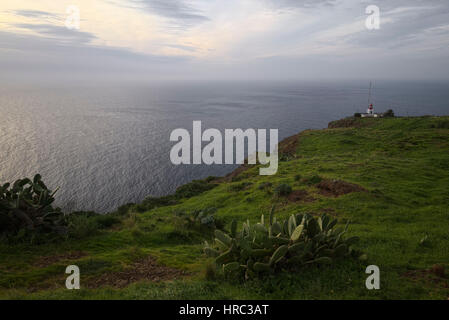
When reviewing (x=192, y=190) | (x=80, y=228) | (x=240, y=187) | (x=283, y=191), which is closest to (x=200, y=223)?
(x=80, y=228)

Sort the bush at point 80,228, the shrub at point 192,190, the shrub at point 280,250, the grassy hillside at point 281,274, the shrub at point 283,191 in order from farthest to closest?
the shrub at point 192,190
the shrub at point 283,191
the bush at point 80,228
the shrub at point 280,250
the grassy hillside at point 281,274

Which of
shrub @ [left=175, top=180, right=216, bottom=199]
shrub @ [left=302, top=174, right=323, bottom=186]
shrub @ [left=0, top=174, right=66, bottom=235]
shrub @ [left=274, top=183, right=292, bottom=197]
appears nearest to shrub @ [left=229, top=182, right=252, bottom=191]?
shrub @ [left=302, top=174, right=323, bottom=186]

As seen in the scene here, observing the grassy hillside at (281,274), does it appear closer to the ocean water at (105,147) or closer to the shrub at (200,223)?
the shrub at (200,223)

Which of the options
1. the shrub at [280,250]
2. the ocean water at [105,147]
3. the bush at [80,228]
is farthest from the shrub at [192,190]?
the shrub at [280,250]

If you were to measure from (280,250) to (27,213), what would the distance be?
335 inches

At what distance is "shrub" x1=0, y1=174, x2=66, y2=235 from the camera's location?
28.8ft

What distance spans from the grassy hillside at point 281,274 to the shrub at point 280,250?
0.96 feet

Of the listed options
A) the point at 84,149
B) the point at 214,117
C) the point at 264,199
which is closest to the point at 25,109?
the point at 84,149

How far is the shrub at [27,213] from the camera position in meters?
8.77

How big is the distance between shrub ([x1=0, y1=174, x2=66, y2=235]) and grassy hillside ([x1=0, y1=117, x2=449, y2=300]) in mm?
722

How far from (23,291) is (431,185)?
2099 cm

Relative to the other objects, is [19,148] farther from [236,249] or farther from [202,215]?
[236,249]

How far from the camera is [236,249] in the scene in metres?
6.63

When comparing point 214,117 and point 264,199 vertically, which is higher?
point 214,117
